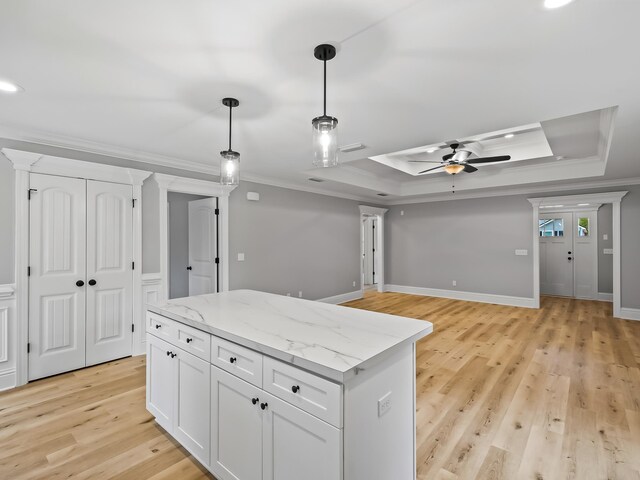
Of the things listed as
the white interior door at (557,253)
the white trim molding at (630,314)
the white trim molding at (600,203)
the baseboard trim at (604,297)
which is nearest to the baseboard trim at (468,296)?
the white trim molding at (600,203)

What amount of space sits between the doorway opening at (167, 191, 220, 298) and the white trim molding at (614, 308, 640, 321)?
666cm

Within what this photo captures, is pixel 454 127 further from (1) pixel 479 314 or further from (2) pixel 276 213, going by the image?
(1) pixel 479 314

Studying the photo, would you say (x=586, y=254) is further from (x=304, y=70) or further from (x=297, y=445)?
(x=297, y=445)

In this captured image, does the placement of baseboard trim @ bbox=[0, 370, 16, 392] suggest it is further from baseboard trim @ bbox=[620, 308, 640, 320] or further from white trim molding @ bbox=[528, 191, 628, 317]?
baseboard trim @ bbox=[620, 308, 640, 320]

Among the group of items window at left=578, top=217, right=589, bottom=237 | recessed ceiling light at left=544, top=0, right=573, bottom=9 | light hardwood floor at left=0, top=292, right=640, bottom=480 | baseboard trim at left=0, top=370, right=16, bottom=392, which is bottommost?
light hardwood floor at left=0, top=292, right=640, bottom=480

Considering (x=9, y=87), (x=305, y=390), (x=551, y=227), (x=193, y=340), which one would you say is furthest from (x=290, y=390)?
(x=551, y=227)

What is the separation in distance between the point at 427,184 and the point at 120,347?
611 cm

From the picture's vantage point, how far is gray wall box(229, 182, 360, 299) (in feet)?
16.0

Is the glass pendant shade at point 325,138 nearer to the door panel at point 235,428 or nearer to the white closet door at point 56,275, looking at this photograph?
the door panel at point 235,428

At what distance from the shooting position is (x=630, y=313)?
207 inches

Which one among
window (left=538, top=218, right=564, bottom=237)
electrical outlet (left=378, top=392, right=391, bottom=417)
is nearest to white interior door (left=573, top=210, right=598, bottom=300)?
window (left=538, top=218, right=564, bottom=237)

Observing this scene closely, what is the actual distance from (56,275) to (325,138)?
320 centimetres

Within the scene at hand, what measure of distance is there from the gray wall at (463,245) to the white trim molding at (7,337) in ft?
22.7

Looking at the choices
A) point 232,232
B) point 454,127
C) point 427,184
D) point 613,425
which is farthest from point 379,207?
point 613,425
